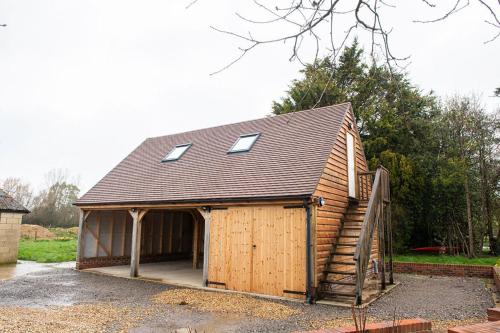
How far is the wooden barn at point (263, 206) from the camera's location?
845 cm

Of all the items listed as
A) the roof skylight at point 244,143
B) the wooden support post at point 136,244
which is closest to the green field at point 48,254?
the wooden support post at point 136,244

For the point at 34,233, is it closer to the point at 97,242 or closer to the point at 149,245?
the point at 149,245

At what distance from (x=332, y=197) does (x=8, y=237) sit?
13.4 meters

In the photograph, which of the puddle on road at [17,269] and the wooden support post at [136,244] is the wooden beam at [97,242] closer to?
the puddle on road at [17,269]

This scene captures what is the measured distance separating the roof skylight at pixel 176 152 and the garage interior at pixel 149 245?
7.45 ft

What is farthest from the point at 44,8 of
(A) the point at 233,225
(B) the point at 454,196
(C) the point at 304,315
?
(B) the point at 454,196

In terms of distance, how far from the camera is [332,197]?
9.83 meters

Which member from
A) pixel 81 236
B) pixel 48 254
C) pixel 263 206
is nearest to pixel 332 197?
pixel 263 206

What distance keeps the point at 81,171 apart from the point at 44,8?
5112 cm

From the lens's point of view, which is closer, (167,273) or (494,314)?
(494,314)

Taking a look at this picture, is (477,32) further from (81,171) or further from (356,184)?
(81,171)

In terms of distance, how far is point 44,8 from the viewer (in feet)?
11.2

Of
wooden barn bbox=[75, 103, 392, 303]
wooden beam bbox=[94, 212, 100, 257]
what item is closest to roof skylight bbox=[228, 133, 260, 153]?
wooden barn bbox=[75, 103, 392, 303]

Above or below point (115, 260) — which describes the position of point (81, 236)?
above
